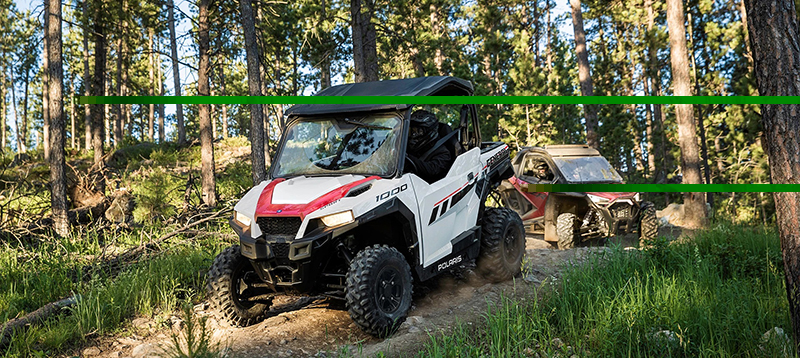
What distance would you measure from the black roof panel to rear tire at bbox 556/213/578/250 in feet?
12.9

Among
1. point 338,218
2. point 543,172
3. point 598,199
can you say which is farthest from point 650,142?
point 338,218

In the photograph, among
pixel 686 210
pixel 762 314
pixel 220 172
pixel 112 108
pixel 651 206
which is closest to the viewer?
pixel 762 314

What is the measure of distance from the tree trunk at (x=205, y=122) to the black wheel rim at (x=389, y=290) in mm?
8862

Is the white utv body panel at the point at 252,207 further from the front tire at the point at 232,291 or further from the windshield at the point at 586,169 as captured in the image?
the windshield at the point at 586,169

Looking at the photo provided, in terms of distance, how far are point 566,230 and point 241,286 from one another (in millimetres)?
5855

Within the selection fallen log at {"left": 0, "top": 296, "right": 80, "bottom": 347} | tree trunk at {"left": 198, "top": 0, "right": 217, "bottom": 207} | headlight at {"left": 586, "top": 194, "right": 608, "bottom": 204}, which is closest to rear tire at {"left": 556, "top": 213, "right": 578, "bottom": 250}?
headlight at {"left": 586, "top": 194, "right": 608, "bottom": 204}

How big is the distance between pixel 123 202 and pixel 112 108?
33179 mm

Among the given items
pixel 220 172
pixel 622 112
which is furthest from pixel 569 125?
pixel 220 172

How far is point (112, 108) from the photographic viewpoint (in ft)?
128

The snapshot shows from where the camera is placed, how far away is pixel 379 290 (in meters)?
4.66

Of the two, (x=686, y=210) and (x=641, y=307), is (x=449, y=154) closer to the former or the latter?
(x=641, y=307)

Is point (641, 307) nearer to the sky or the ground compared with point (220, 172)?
nearer to the ground

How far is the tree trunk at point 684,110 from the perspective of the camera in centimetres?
1205

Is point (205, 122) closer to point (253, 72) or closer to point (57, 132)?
point (57, 132)
